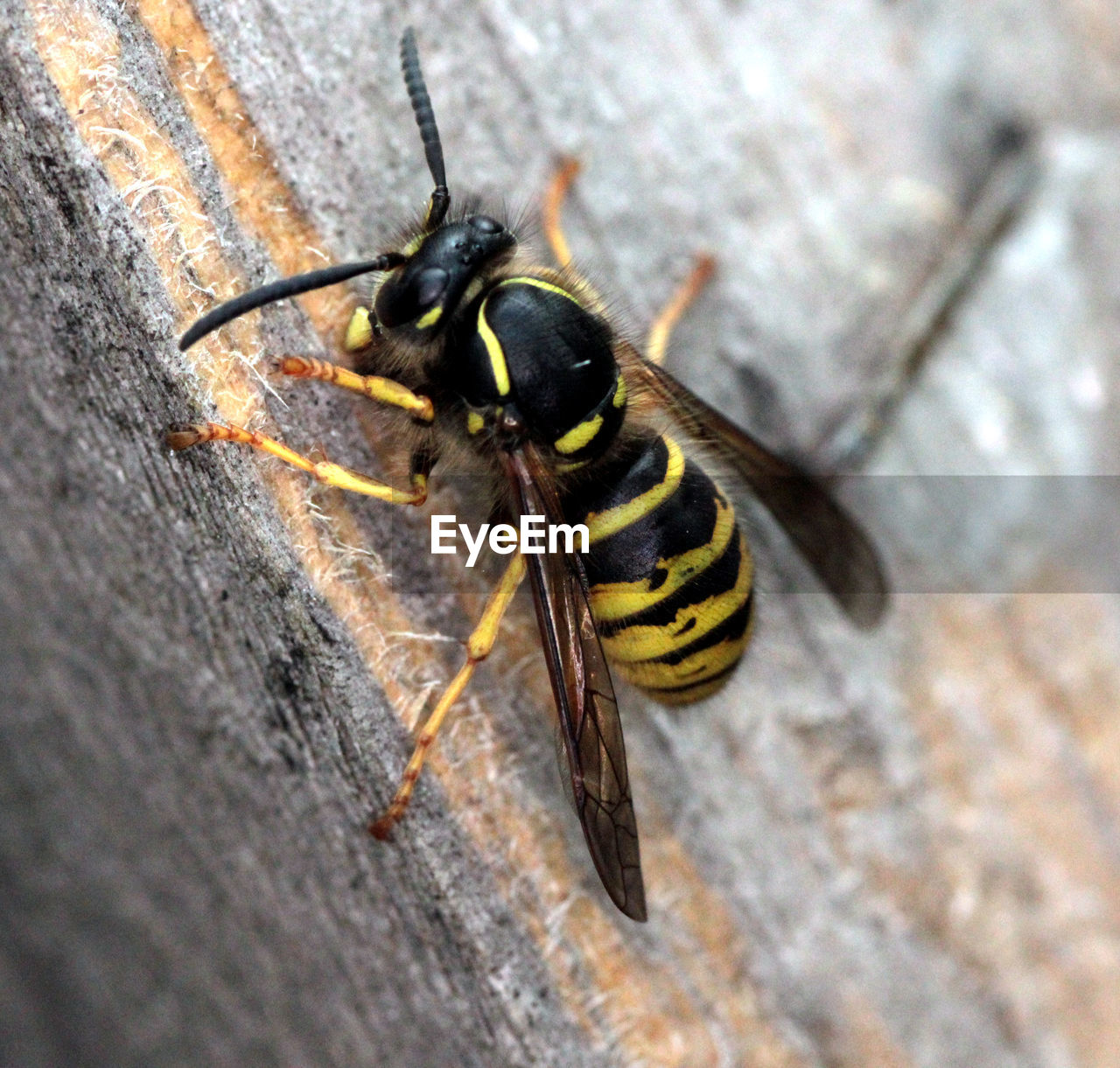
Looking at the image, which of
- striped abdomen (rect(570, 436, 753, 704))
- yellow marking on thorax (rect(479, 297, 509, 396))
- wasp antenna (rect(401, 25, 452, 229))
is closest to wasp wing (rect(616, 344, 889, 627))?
striped abdomen (rect(570, 436, 753, 704))

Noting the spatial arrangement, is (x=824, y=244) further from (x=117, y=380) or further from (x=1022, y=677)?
(x=117, y=380)

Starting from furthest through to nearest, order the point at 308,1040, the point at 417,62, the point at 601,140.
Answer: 1. the point at 601,140
2. the point at 417,62
3. the point at 308,1040

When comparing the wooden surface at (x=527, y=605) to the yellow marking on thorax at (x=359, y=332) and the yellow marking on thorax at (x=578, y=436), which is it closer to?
the yellow marking on thorax at (x=359, y=332)

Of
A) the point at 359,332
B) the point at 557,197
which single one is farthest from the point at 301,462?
the point at 557,197

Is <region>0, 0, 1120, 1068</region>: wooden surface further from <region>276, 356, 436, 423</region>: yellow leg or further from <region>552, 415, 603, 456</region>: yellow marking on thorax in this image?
<region>552, 415, 603, 456</region>: yellow marking on thorax

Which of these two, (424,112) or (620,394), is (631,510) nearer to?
(620,394)

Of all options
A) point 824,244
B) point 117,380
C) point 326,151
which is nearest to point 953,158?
point 824,244
